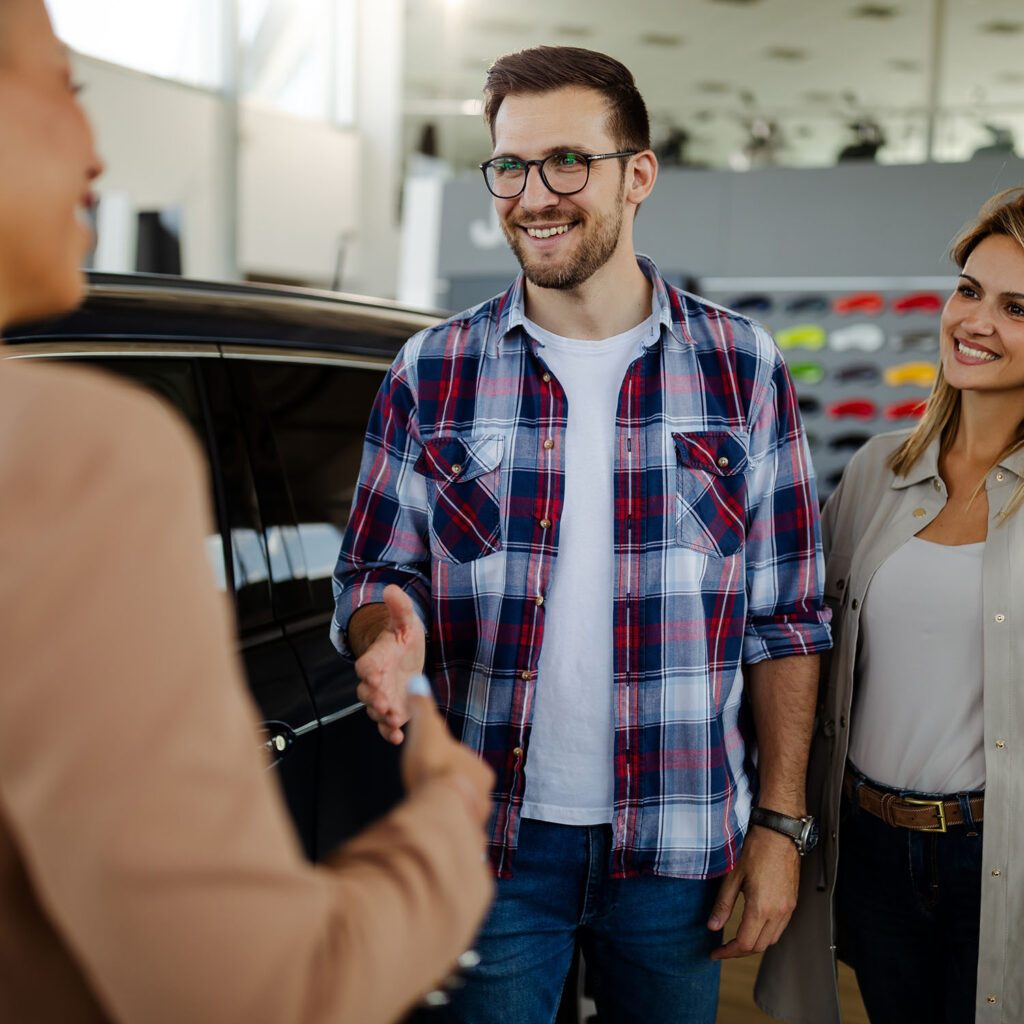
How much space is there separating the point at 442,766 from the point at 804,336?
761cm

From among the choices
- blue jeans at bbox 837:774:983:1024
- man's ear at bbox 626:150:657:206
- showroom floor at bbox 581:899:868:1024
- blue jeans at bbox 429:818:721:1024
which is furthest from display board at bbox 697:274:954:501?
blue jeans at bbox 429:818:721:1024

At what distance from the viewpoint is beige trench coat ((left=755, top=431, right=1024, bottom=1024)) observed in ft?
5.41

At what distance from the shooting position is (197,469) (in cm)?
57

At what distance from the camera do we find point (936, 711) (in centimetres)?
172

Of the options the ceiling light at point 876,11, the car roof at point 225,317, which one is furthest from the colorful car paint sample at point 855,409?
the car roof at point 225,317

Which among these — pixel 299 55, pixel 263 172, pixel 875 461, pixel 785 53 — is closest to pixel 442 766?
pixel 875 461

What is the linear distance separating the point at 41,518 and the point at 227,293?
1.53 m

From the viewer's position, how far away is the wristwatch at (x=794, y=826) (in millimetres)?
1635

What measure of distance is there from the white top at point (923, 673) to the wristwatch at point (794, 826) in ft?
0.59

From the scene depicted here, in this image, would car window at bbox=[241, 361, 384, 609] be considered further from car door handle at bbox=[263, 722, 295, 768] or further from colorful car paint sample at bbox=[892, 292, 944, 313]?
colorful car paint sample at bbox=[892, 292, 944, 313]

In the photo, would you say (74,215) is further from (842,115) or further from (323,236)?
(323,236)

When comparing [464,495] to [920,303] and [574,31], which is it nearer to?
[920,303]

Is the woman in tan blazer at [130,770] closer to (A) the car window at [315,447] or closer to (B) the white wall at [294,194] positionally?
(A) the car window at [315,447]

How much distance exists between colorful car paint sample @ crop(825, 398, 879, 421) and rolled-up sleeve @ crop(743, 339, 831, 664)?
6.48 m
